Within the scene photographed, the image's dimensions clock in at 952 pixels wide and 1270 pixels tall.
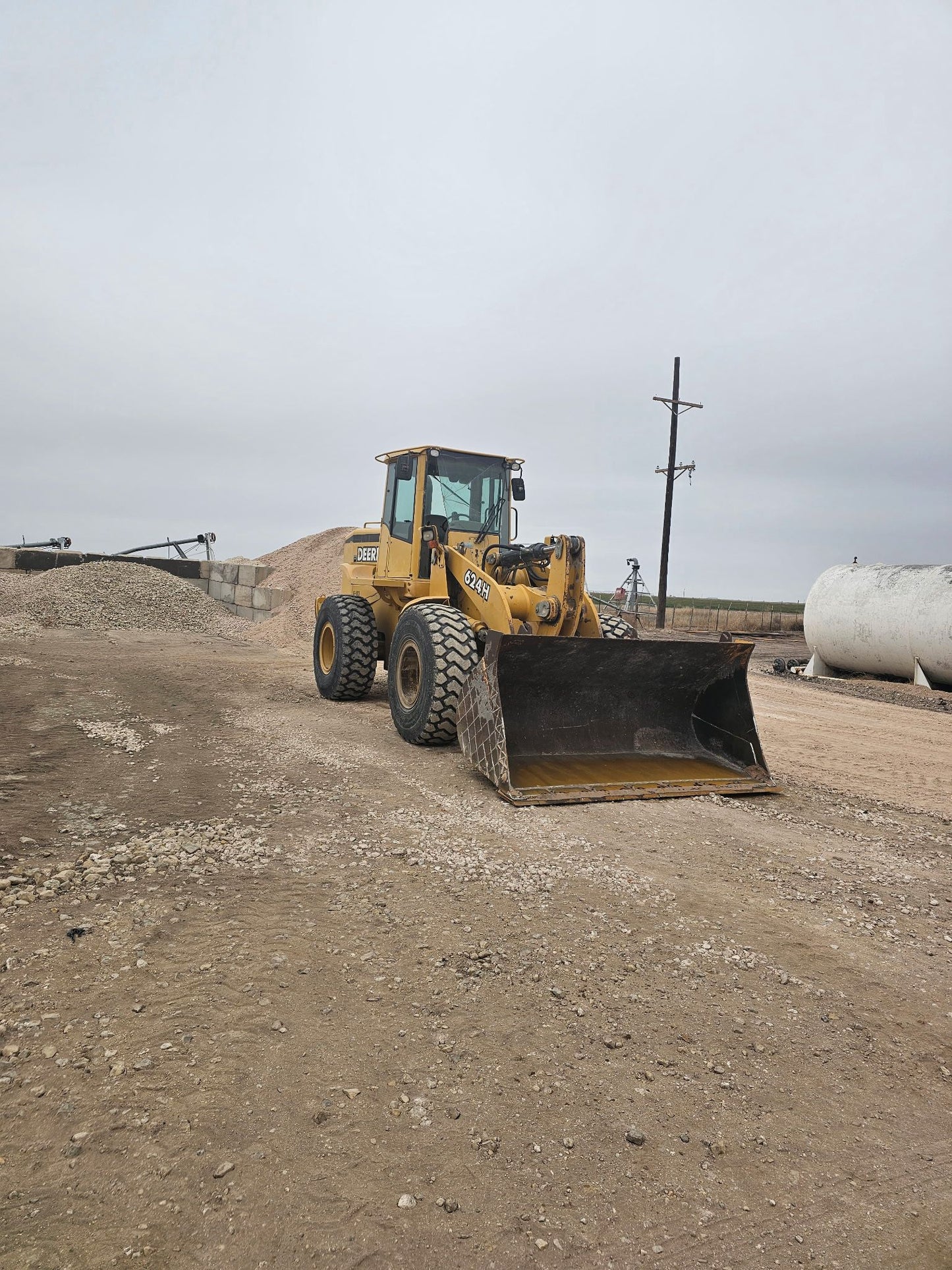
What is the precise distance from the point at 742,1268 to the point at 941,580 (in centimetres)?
1299

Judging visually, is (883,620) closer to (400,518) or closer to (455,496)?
(455,496)

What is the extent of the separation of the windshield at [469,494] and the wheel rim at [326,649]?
224 centimetres

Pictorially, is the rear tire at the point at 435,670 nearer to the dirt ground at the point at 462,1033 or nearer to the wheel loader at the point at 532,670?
the wheel loader at the point at 532,670

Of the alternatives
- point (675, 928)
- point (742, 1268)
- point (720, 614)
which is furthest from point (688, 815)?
point (720, 614)

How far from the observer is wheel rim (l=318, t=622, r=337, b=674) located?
923cm

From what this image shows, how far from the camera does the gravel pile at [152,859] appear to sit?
11.3 feet

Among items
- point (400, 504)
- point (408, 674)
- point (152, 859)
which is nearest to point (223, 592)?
point (400, 504)

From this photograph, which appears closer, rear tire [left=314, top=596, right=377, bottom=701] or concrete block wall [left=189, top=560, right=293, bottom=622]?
rear tire [left=314, top=596, right=377, bottom=701]

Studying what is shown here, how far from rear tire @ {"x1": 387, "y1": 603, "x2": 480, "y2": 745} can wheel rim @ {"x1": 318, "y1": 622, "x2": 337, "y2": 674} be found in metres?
2.52

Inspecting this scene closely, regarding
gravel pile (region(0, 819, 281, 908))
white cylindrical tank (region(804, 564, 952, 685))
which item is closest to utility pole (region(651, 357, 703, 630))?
white cylindrical tank (region(804, 564, 952, 685))

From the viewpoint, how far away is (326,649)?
30.6 feet

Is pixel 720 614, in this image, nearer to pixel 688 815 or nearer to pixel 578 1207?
pixel 688 815

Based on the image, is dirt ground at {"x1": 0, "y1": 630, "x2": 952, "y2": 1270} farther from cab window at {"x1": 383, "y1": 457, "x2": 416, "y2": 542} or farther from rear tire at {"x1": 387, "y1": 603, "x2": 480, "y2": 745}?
cab window at {"x1": 383, "y1": 457, "x2": 416, "y2": 542}

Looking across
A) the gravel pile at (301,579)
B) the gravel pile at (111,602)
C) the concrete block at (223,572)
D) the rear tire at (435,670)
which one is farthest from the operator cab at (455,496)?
the concrete block at (223,572)
